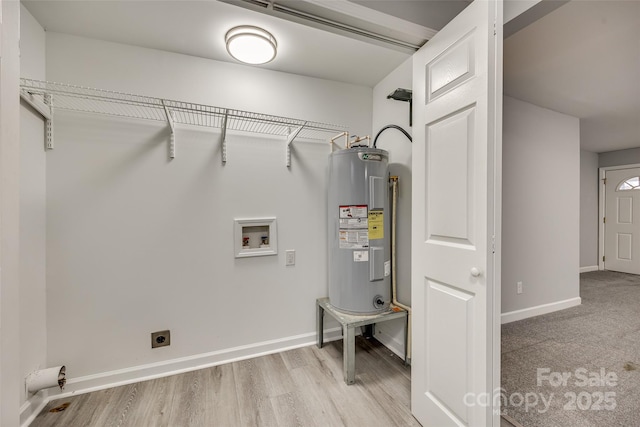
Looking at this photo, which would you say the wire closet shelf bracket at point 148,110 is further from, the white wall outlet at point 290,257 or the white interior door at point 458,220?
the white interior door at point 458,220

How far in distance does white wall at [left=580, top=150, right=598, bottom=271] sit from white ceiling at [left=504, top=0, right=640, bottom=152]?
1843mm

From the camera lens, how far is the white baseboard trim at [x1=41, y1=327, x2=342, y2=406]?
1731mm

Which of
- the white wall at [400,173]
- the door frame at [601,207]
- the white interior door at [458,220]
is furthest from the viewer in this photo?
the door frame at [601,207]

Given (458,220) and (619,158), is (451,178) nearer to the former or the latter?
(458,220)

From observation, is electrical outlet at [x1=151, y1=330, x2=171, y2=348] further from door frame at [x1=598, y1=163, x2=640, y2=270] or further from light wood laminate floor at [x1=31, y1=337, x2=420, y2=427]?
door frame at [x1=598, y1=163, x2=640, y2=270]

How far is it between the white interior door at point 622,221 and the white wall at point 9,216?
766 cm

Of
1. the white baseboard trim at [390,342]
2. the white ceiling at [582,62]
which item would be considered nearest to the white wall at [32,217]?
the white baseboard trim at [390,342]

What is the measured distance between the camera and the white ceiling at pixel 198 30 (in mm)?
1505

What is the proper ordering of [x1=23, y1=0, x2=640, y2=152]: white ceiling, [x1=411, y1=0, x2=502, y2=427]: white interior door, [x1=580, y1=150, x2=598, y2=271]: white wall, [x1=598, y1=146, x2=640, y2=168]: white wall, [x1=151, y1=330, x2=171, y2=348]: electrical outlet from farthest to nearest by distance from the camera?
Answer: [x1=580, y1=150, x2=598, y2=271]: white wall, [x1=598, y1=146, x2=640, y2=168]: white wall, [x1=151, y1=330, x2=171, y2=348]: electrical outlet, [x1=23, y1=0, x2=640, y2=152]: white ceiling, [x1=411, y1=0, x2=502, y2=427]: white interior door

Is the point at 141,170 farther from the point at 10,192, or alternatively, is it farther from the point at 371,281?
the point at 371,281

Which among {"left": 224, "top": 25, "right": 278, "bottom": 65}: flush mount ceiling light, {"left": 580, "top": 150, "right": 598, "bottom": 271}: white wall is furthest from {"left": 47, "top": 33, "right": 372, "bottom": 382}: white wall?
{"left": 580, "top": 150, "right": 598, "bottom": 271}: white wall

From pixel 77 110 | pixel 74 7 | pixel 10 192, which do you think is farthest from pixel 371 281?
pixel 74 7

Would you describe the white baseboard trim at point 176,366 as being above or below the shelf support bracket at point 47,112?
below

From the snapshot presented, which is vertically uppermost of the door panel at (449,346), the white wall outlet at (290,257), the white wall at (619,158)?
the white wall at (619,158)
